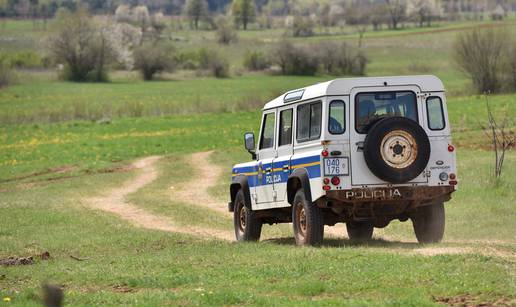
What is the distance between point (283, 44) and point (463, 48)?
1550 inches

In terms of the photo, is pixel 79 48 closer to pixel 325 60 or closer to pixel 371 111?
pixel 325 60

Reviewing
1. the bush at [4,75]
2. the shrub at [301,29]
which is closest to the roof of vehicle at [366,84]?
the bush at [4,75]

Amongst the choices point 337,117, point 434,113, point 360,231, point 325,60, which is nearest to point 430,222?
point 434,113

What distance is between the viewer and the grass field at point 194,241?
11430 millimetres

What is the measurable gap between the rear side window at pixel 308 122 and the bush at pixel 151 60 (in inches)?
3820

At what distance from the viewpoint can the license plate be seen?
15.2m

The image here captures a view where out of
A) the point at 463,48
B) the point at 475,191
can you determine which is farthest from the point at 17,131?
the point at 475,191

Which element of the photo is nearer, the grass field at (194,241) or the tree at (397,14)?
the grass field at (194,241)

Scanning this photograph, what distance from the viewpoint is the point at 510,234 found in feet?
61.4

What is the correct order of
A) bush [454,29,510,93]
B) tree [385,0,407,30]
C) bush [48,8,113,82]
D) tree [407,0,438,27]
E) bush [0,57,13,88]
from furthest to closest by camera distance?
1. tree [407,0,438,27]
2. tree [385,0,407,30]
3. bush [48,8,113,82]
4. bush [0,57,13,88]
5. bush [454,29,510,93]

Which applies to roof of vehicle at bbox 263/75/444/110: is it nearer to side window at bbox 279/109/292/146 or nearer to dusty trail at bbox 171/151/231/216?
side window at bbox 279/109/292/146

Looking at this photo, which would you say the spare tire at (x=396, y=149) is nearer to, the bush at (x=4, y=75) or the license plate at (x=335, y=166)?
the license plate at (x=335, y=166)

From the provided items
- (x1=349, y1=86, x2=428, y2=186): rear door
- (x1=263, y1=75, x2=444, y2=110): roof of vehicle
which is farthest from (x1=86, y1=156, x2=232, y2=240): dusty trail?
(x1=349, y1=86, x2=428, y2=186): rear door

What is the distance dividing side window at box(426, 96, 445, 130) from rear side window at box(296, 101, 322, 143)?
1.57m
